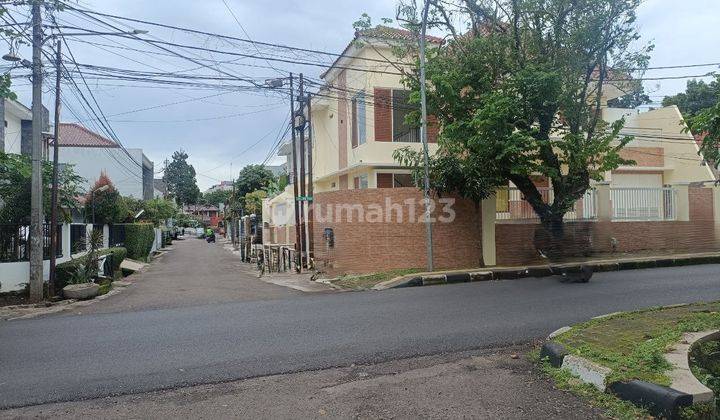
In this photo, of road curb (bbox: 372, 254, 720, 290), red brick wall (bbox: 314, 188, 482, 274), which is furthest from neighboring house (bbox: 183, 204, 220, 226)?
A: road curb (bbox: 372, 254, 720, 290)

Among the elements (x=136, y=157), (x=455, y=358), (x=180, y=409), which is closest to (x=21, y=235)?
(x=180, y=409)

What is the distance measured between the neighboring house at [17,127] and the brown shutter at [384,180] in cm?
1409

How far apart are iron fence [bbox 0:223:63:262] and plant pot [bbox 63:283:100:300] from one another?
3.90ft

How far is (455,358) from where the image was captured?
5.81m

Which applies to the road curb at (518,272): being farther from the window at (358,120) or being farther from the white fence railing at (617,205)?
the window at (358,120)

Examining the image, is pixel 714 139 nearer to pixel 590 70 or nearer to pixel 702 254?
pixel 590 70

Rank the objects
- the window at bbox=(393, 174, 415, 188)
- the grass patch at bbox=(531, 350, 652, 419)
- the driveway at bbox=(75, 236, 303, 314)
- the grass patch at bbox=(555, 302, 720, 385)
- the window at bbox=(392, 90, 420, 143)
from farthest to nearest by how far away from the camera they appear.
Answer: the window at bbox=(393, 174, 415, 188), the window at bbox=(392, 90, 420, 143), the driveway at bbox=(75, 236, 303, 314), the grass patch at bbox=(555, 302, 720, 385), the grass patch at bbox=(531, 350, 652, 419)

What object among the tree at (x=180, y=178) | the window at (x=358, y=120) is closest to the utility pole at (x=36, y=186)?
the window at (x=358, y=120)

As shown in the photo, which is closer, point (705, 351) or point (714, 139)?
point (705, 351)

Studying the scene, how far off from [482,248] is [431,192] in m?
2.35

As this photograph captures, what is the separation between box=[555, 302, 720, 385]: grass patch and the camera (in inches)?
180

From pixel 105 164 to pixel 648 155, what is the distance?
1361 inches

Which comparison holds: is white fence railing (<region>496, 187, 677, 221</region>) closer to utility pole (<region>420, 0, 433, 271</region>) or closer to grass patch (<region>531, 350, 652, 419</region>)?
utility pole (<region>420, 0, 433, 271</region>)

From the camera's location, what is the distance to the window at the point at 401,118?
1848 cm
